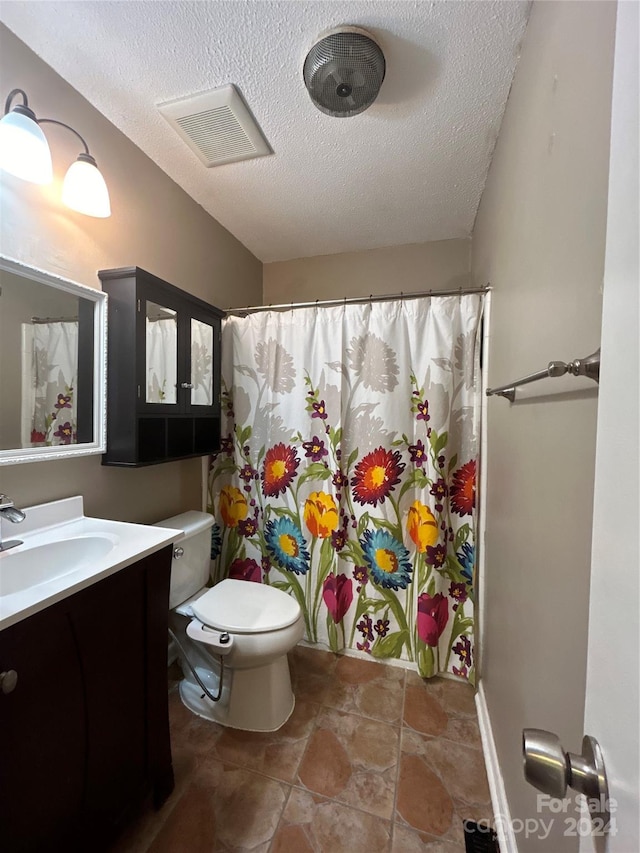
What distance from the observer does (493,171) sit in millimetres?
1416

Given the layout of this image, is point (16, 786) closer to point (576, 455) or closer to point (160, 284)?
point (576, 455)

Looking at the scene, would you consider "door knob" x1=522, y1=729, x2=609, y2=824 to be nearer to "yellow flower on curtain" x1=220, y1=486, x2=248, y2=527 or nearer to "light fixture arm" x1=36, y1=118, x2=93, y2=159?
"yellow flower on curtain" x1=220, y1=486, x2=248, y2=527

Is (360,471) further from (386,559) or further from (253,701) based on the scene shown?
(253,701)

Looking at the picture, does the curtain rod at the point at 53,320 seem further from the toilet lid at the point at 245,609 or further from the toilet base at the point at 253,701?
the toilet base at the point at 253,701

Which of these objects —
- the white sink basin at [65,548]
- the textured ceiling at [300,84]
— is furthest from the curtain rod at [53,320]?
the textured ceiling at [300,84]

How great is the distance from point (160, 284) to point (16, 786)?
1508 mm

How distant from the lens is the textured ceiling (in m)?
0.98

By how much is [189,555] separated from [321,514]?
0.65 meters

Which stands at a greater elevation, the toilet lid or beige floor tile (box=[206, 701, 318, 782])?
the toilet lid

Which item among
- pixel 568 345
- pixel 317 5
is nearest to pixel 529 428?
pixel 568 345

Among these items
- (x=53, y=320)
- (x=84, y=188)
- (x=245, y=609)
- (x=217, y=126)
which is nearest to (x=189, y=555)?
(x=245, y=609)

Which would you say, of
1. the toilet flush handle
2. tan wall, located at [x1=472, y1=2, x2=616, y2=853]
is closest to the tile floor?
tan wall, located at [x1=472, y1=2, x2=616, y2=853]

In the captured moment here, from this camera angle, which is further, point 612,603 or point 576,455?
point 576,455

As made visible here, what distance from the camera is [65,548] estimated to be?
1041 millimetres
